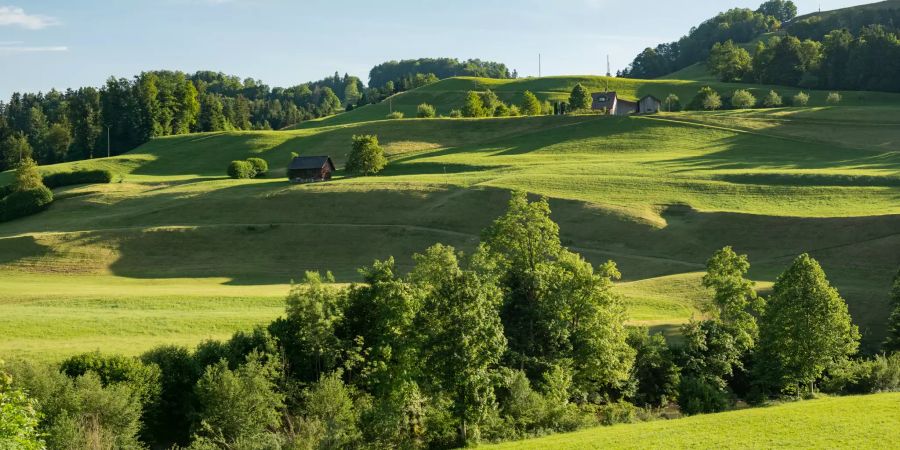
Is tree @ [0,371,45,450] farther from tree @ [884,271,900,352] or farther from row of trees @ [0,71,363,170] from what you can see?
row of trees @ [0,71,363,170]

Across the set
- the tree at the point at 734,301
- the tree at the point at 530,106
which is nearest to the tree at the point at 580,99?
the tree at the point at 530,106

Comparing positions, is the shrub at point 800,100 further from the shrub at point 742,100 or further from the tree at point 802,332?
the tree at point 802,332

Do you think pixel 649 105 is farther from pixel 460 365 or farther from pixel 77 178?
pixel 460 365

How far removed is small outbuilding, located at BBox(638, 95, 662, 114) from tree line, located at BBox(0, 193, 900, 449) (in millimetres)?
90988

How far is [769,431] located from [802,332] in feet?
40.5

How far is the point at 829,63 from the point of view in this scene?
139m

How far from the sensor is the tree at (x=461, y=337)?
28906 mm

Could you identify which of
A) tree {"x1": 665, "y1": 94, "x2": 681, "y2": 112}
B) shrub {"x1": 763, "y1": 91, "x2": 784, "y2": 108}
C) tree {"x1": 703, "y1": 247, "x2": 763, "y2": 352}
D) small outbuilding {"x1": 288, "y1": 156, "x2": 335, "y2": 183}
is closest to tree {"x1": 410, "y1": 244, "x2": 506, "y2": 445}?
tree {"x1": 703, "y1": 247, "x2": 763, "y2": 352}

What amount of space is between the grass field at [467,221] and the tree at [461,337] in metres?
11.5

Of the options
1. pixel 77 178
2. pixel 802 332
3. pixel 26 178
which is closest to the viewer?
pixel 802 332

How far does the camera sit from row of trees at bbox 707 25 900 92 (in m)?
131

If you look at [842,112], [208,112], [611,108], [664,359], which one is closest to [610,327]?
[664,359]

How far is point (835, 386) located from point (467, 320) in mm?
17985

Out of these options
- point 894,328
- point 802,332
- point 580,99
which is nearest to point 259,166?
point 580,99
